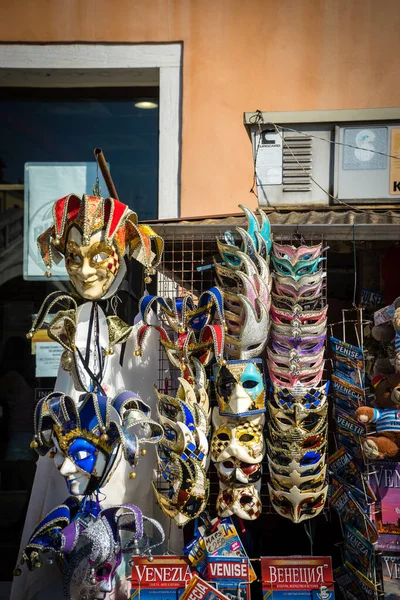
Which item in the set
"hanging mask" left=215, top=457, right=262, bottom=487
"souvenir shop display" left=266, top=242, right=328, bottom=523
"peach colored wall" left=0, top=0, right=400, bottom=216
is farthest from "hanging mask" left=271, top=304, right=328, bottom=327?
"peach colored wall" left=0, top=0, right=400, bottom=216

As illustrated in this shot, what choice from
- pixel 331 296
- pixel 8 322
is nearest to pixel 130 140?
pixel 8 322

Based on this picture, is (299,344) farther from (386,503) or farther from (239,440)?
(386,503)

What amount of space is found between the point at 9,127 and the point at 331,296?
2573 mm

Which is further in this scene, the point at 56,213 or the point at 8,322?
the point at 8,322

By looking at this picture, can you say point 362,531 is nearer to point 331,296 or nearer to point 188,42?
point 331,296

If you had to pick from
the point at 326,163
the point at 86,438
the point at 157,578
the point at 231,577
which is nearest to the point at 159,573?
the point at 157,578

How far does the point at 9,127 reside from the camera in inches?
230

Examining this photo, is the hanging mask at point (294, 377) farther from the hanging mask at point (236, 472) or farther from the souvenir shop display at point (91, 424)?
the souvenir shop display at point (91, 424)

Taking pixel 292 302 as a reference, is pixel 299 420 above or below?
below

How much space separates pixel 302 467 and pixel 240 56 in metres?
2.86

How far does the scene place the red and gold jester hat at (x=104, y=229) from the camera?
3648 mm

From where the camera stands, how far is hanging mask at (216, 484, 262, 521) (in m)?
3.74

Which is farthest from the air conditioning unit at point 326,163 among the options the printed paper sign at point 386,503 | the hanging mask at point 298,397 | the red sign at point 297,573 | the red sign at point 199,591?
the red sign at point 199,591

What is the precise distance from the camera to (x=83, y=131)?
5801 mm
